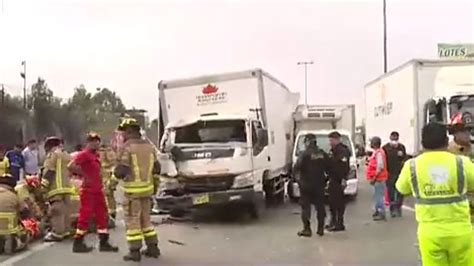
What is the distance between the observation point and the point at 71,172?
12.9 metres

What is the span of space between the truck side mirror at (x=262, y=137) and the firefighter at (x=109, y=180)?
9.93 feet

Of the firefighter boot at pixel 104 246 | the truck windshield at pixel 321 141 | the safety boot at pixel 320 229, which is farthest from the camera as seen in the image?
the truck windshield at pixel 321 141

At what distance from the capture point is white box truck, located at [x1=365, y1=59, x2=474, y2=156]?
19.5 meters

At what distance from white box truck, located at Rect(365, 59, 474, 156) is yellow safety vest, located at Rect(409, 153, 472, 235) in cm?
1208

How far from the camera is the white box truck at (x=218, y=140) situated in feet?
53.4

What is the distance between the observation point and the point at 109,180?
15602 mm

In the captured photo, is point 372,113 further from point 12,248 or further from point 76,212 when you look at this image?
point 12,248

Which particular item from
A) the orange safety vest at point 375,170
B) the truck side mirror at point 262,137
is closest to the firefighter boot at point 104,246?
the truck side mirror at point 262,137

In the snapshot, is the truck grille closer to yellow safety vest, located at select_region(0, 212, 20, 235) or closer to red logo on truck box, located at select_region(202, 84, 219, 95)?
red logo on truck box, located at select_region(202, 84, 219, 95)

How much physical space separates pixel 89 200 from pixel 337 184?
15.6 feet

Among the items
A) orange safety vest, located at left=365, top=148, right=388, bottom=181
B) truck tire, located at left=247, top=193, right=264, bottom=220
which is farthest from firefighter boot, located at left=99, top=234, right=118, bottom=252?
orange safety vest, located at left=365, top=148, right=388, bottom=181

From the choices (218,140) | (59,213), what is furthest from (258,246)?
(218,140)

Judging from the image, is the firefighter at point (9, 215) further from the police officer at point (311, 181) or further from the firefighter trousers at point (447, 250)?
the firefighter trousers at point (447, 250)

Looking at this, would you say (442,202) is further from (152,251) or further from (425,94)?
(425,94)
